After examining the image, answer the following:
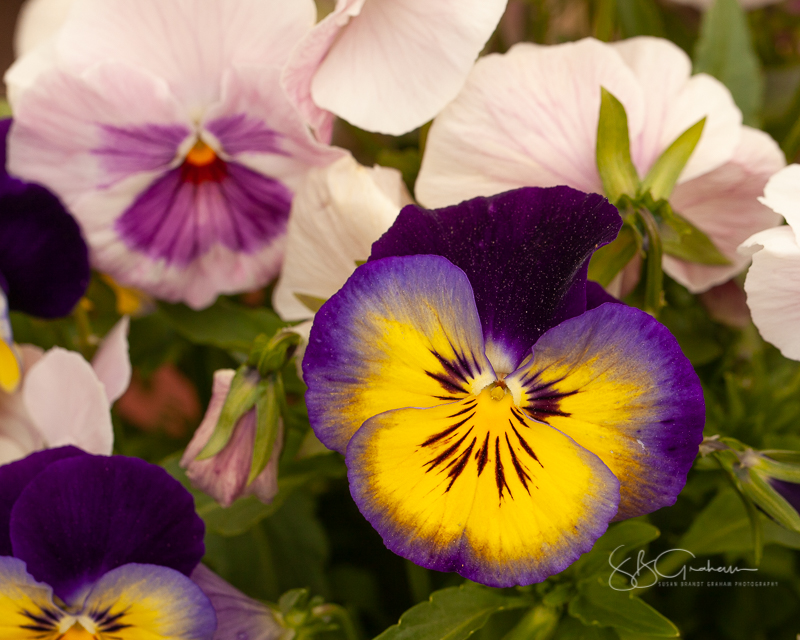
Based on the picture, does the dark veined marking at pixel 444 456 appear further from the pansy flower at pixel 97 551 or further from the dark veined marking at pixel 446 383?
the pansy flower at pixel 97 551

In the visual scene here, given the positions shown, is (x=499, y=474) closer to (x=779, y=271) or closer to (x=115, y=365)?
(x=779, y=271)

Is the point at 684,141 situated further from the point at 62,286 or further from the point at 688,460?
the point at 62,286

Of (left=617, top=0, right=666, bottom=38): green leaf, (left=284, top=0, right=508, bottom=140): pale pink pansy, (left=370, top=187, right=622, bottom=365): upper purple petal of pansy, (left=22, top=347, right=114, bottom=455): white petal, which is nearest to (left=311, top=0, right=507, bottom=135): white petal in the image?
(left=284, top=0, right=508, bottom=140): pale pink pansy

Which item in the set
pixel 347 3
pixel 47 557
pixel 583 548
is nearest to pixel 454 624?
pixel 583 548

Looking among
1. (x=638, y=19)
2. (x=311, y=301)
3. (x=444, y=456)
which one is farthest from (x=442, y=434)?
(x=638, y=19)

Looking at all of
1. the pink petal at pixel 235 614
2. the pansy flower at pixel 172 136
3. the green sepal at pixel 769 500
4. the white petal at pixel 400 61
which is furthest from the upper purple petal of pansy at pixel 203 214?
the green sepal at pixel 769 500

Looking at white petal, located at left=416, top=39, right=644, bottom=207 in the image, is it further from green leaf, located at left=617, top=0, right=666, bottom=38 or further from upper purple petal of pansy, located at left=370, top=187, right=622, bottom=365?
green leaf, located at left=617, top=0, right=666, bottom=38
